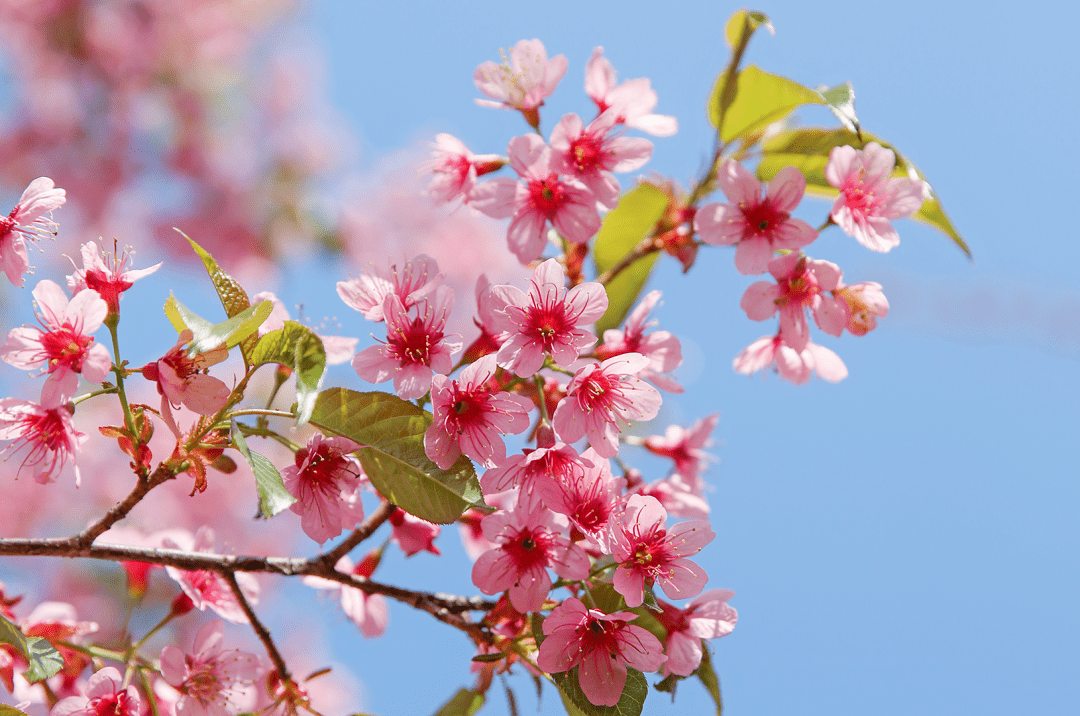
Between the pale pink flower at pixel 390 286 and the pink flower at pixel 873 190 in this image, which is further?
the pink flower at pixel 873 190

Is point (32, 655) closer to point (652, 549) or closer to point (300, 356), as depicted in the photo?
point (300, 356)

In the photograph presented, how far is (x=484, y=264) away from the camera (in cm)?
439

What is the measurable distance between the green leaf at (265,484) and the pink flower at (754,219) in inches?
22.2

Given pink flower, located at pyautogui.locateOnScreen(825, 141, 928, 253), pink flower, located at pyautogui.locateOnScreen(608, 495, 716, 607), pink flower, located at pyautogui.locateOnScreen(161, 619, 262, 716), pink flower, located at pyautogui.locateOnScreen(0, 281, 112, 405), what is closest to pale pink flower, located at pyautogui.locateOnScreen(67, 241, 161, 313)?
pink flower, located at pyautogui.locateOnScreen(0, 281, 112, 405)

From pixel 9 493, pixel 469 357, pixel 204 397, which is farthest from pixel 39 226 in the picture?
pixel 9 493

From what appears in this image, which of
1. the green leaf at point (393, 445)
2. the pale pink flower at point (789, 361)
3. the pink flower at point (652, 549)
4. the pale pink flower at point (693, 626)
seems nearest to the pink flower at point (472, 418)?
the green leaf at point (393, 445)

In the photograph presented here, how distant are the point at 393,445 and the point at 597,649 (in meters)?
0.29

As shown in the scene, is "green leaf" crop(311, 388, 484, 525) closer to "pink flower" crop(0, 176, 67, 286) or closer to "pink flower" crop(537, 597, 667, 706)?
"pink flower" crop(537, 597, 667, 706)

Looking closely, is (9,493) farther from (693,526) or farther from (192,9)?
(693,526)

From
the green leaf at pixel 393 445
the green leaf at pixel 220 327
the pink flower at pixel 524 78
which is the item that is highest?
the pink flower at pixel 524 78

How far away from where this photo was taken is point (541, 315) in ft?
2.63

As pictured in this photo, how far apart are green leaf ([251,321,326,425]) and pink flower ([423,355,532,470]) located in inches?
4.4

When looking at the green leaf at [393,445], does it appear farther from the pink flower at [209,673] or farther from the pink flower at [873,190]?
the pink flower at [873,190]

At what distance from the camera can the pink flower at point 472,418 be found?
77 cm
